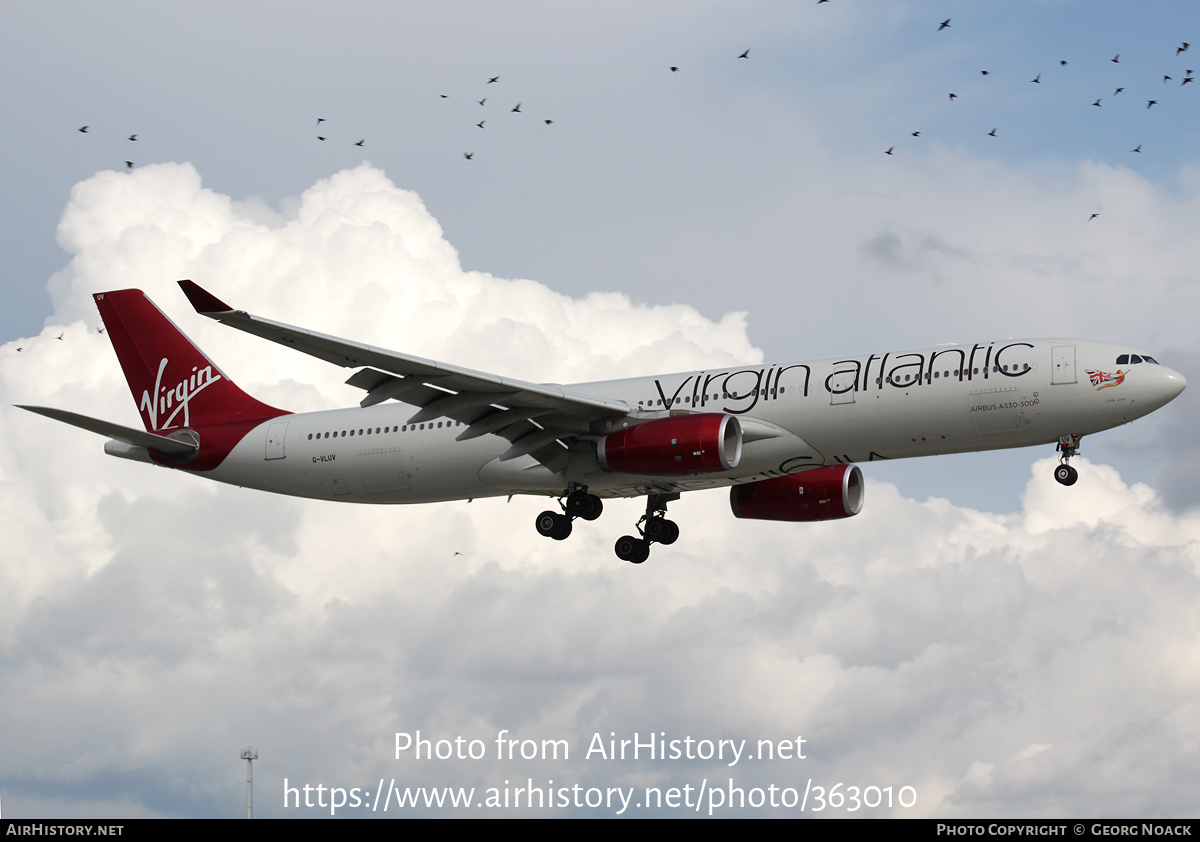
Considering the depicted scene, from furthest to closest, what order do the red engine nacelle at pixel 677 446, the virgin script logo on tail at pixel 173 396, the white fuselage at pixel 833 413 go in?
the virgin script logo on tail at pixel 173 396 < the red engine nacelle at pixel 677 446 < the white fuselage at pixel 833 413

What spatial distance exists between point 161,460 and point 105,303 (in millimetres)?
7132

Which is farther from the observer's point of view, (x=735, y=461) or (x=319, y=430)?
(x=319, y=430)

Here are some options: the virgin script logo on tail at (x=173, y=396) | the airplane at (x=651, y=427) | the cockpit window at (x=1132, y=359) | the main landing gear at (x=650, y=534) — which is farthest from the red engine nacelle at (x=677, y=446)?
the virgin script logo on tail at (x=173, y=396)

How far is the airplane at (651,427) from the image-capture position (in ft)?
117

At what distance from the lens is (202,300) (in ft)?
103

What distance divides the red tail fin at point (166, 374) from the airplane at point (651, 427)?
0.16 m

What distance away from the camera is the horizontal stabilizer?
37.2 metres

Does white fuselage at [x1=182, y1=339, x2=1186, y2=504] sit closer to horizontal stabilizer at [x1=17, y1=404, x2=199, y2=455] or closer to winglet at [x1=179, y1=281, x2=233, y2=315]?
horizontal stabilizer at [x1=17, y1=404, x2=199, y2=455]

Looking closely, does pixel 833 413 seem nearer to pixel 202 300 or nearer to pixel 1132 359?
pixel 1132 359

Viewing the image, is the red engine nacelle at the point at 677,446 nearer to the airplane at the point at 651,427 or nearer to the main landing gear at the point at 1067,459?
the airplane at the point at 651,427

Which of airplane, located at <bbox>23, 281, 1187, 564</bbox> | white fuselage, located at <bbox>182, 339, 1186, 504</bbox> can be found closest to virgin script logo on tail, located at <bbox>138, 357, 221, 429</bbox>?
airplane, located at <bbox>23, 281, 1187, 564</bbox>
